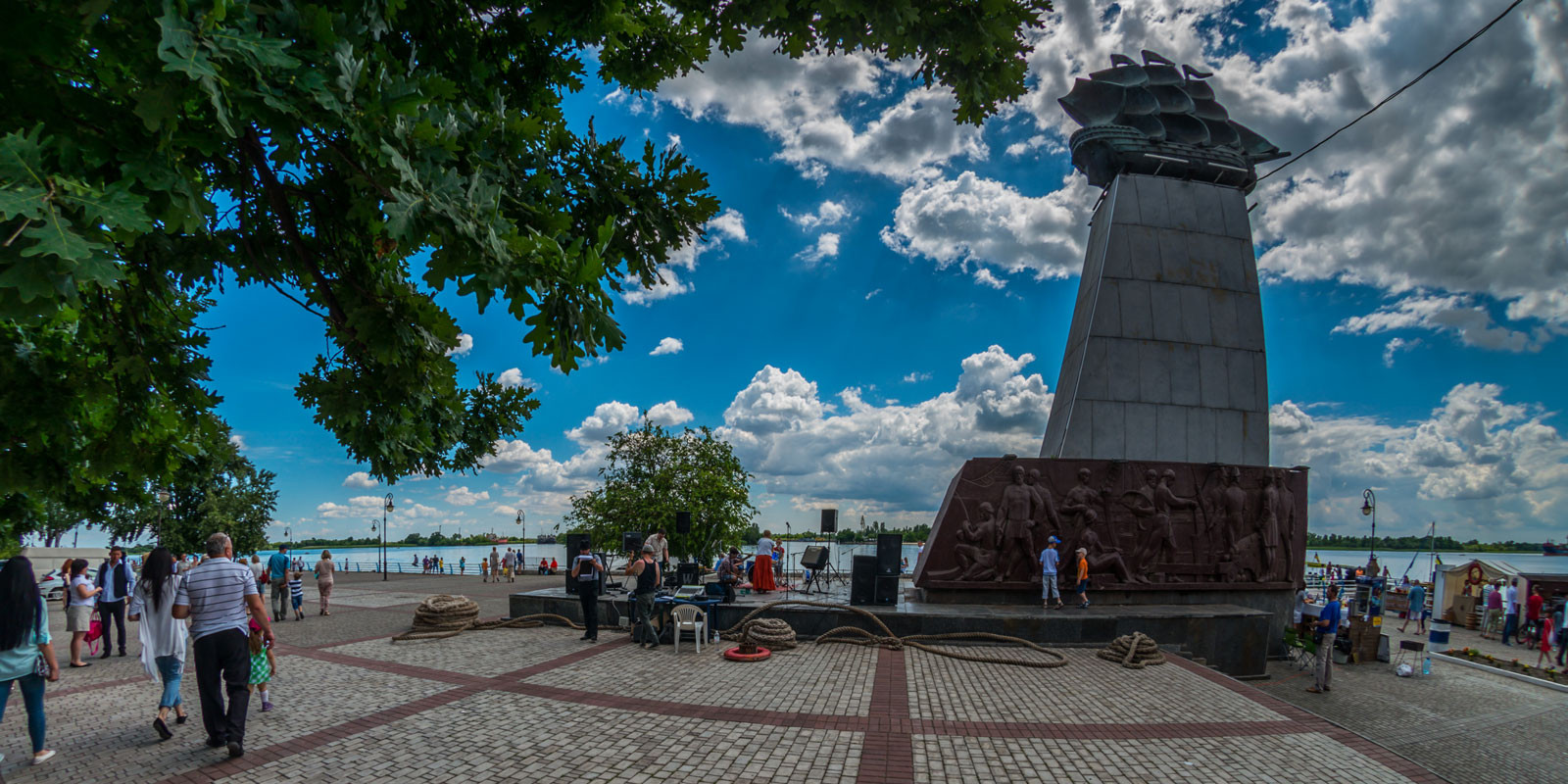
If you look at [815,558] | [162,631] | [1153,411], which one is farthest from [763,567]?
[162,631]

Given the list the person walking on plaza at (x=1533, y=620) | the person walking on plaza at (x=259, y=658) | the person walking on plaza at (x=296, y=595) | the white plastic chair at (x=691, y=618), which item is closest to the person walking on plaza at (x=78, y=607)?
the person walking on plaza at (x=296, y=595)

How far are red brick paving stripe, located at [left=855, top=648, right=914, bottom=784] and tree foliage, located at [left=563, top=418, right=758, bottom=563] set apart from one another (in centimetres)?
1644

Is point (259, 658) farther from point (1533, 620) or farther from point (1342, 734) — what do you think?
point (1533, 620)

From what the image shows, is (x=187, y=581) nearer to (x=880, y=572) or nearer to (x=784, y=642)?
(x=784, y=642)

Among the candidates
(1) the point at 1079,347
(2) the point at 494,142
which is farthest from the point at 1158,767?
(1) the point at 1079,347

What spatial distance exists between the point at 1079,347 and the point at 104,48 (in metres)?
20.1

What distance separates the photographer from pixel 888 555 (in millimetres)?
14117

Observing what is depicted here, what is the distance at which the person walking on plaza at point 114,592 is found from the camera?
1152cm

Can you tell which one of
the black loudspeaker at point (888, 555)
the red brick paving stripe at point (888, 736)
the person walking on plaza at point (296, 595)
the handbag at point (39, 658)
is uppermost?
the handbag at point (39, 658)

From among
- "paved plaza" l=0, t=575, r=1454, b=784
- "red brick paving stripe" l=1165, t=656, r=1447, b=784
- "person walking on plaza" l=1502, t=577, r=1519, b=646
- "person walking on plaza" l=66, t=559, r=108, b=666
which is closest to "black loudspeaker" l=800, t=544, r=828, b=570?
"paved plaza" l=0, t=575, r=1454, b=784

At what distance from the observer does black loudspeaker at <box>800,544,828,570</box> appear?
675 inches

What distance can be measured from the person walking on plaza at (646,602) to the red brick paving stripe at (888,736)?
408 cm

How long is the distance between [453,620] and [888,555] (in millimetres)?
8262

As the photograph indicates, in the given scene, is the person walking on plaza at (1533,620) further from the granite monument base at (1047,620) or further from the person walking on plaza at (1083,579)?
the person walking on plaza at (1083,579)
